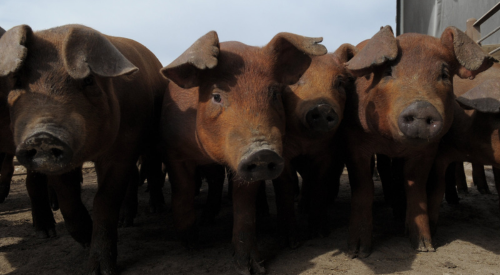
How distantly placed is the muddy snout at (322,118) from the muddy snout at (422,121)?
27.0 inches

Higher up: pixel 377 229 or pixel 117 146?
pixel 117 146

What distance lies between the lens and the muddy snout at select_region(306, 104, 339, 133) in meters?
4.12

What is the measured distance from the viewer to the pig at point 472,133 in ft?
13.6

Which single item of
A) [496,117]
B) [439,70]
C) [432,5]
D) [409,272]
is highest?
[432,5]

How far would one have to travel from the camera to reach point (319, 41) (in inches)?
150

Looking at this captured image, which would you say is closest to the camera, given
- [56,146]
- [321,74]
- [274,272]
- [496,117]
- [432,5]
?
[56,146]

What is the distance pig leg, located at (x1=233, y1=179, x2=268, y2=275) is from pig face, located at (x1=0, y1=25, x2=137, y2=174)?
53.9 inches

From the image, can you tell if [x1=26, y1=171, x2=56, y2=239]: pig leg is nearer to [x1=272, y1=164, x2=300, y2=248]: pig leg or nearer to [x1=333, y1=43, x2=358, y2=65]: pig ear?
[x1=272, y1=164, x2=300, y2=248]: pig leg

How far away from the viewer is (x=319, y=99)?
4.28 meters

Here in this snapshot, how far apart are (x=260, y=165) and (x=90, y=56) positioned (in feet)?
5.11

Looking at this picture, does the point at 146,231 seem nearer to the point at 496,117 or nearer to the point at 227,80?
the point at 227,80

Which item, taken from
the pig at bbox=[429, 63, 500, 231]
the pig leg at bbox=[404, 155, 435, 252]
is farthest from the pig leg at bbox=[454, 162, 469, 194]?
the pig leg at bbox=[404, 155, 435, 252]

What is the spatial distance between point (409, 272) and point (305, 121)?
1656 millimetres

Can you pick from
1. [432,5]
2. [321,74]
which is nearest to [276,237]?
[321,74]
